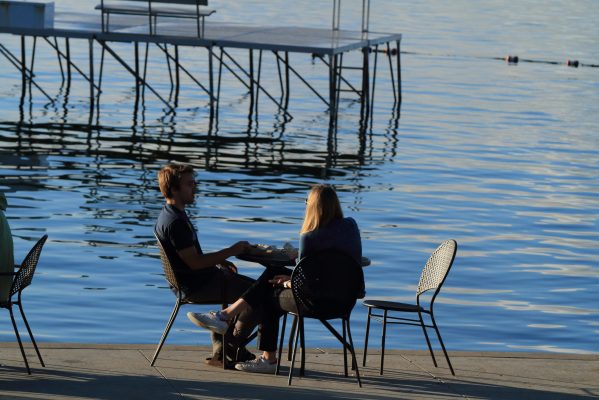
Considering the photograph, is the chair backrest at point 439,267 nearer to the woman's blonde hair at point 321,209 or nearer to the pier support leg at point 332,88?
the woman's blonde hair at point 321,209

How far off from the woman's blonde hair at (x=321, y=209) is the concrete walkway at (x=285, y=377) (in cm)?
97

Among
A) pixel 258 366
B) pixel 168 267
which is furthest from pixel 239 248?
pixel 258 366

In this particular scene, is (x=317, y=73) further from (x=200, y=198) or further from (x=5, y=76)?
(x=200, y=198)

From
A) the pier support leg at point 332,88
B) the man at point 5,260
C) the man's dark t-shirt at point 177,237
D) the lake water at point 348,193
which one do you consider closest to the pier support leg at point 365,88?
the lake water at point 348,193

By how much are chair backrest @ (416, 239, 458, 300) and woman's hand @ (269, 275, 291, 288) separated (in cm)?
90

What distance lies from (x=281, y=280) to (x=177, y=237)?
737mm

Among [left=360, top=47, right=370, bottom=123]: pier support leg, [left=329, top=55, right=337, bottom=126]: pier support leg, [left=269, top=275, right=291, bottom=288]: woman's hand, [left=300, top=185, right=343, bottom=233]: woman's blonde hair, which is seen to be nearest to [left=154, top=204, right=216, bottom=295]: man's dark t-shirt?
[left=269, top=275, right=291, bottom=288]: woman's hand

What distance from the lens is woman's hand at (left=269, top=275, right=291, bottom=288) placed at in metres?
8.99

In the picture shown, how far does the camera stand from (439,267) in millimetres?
9250

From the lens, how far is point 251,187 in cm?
2269

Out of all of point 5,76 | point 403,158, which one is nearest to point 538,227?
point 403,158

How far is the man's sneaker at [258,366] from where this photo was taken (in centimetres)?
905

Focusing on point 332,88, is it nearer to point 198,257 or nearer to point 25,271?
point 198,257

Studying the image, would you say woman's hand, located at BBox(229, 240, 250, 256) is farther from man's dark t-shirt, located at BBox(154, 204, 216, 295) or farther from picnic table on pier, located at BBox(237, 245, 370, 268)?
man's dark t-shirt, located at BBox(154, 204, 216, 295)
